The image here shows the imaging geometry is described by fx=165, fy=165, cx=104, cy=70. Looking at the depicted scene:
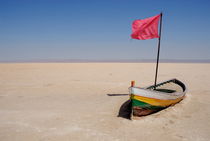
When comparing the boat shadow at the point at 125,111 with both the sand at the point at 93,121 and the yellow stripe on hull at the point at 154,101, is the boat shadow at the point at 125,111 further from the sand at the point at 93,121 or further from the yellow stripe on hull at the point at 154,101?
the yellow stripe on hull at the point at 154,101

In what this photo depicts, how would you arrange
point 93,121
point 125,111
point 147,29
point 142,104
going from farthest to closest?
1. point 125,111
2. point 147,29
3. point 93,121
4. point 142,104

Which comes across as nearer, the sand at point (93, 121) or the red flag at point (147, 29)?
the sand at point (93, 121)

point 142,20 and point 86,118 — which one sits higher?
point 142,20

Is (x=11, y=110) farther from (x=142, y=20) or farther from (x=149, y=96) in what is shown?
(x=142, y=20)

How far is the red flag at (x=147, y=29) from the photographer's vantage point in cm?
814

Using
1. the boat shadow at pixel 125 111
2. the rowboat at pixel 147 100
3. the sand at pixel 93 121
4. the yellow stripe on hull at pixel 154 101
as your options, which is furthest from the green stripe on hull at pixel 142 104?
the boat shadow at pixel 125 111

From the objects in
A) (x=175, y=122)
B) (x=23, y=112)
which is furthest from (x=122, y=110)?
(x=23, y=112)

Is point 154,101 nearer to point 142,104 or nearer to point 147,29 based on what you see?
point 142,104

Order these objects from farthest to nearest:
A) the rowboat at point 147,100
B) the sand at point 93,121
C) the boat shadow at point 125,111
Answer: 1. the boat shadow at point 125,111
2. the rowboat at point 147,100
3. the sand at point 93,121

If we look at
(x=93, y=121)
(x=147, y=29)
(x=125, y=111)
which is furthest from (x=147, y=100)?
(x=147, y=29)

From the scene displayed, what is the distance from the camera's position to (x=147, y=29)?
26.7ft

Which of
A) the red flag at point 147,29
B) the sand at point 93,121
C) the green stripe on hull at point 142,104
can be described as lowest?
the sand at point 93,121

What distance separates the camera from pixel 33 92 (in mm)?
12820

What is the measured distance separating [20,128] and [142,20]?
733cm
